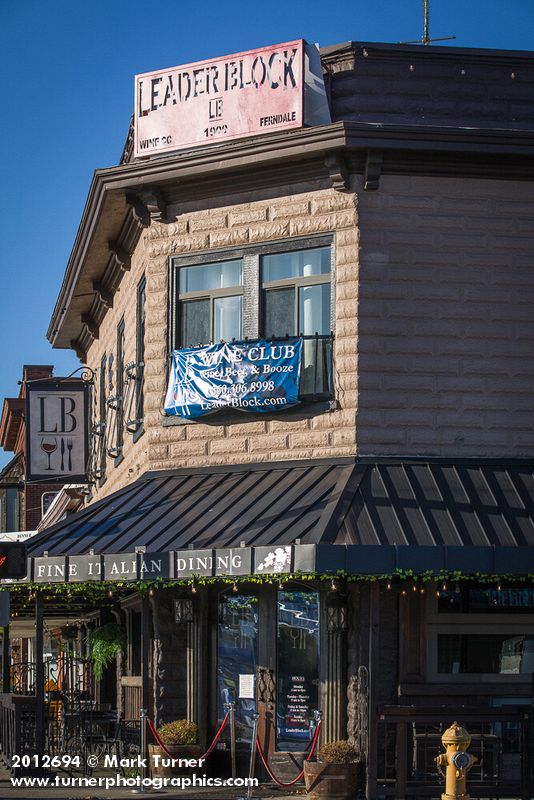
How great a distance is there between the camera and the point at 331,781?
54.0ft

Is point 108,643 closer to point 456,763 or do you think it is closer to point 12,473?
point 456,763

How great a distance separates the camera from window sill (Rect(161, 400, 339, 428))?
18.8 m

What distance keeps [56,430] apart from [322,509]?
8947mm

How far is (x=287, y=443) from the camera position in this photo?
Answer: 19.1 meters

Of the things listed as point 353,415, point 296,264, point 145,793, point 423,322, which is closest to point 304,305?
point 296,264

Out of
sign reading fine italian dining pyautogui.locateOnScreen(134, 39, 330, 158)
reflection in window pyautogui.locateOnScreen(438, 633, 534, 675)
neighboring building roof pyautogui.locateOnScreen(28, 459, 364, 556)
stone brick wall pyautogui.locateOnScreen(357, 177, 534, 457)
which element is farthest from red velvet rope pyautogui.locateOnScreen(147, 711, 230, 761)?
sign reading fine italian dining pyautogui.locateOnScreen(134, 39, 330, 158)

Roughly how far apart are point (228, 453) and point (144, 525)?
1717 millimetres

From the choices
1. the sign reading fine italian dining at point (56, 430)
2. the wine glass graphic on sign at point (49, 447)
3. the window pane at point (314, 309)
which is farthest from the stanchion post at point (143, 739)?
the wine glass graphic on sign at point (49, 447)

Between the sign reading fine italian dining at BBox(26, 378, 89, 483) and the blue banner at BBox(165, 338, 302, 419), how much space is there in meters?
5.08

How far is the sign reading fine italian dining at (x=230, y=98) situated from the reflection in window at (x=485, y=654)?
7294mm

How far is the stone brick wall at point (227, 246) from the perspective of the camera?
18.7 m

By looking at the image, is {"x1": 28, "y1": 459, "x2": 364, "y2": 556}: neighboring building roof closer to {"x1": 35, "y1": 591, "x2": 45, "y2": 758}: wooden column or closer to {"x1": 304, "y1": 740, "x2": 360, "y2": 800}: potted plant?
{"x1": 35, "y1": 591, "x2": 45, "y2": 758}: wooden column

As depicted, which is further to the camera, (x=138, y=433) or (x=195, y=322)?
(x=138, y=433)

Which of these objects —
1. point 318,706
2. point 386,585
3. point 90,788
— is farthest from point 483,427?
point 90,788
